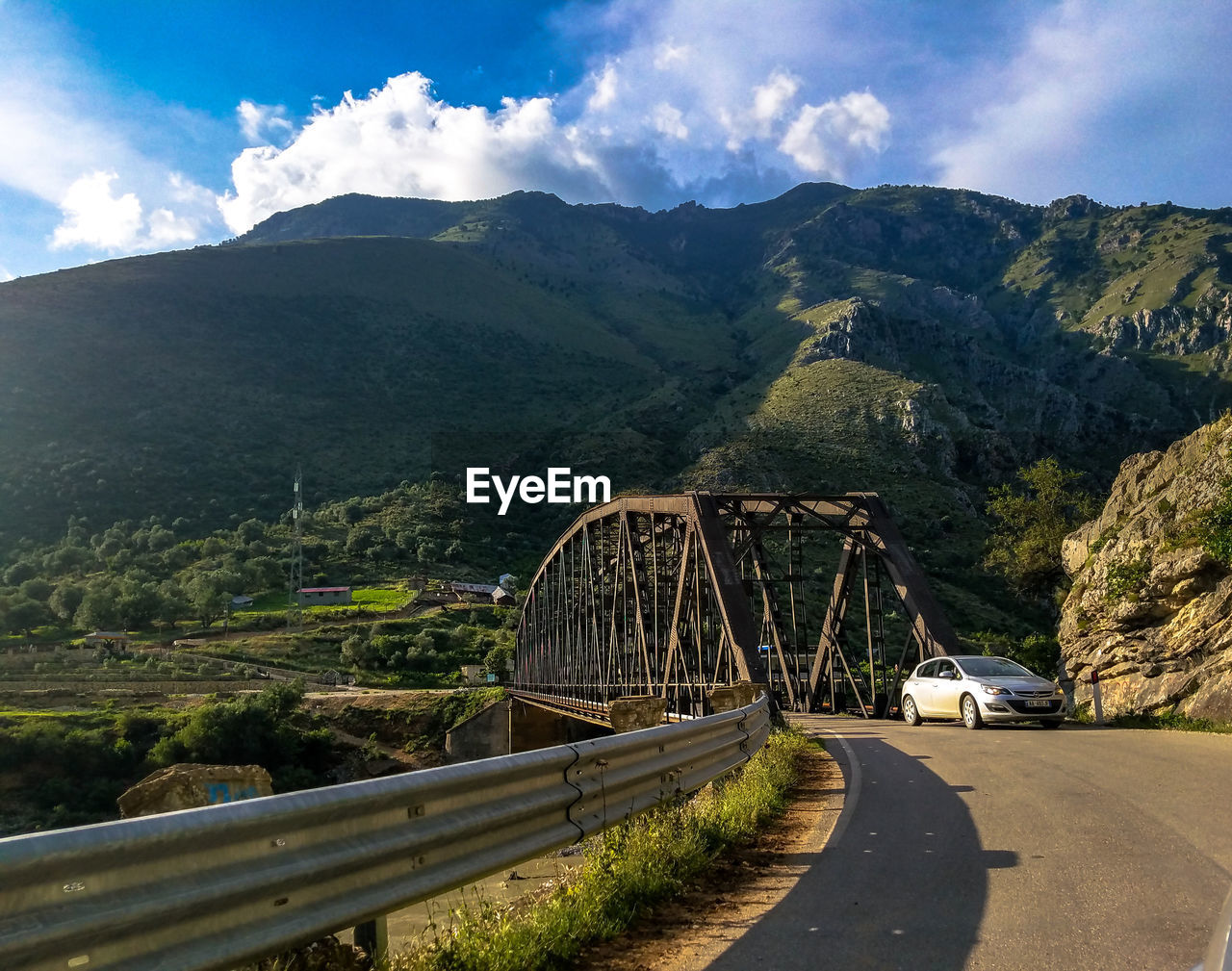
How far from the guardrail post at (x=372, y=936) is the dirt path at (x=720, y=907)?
0.95m

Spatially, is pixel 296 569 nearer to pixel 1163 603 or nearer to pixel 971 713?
pixel 971 713

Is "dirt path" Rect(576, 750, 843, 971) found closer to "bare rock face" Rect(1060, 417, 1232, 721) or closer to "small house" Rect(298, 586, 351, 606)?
"bare rock face" Rect(1060, 417, 1232, 721)

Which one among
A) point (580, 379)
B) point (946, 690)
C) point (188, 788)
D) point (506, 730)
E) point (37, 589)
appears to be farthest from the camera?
point (580, 379)

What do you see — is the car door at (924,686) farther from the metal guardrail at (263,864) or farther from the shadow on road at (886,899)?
the metal guardrail at (263,864)

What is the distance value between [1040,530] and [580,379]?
8211 cm

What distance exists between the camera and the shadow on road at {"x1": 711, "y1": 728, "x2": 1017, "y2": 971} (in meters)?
4.03

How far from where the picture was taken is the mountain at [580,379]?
75375mm

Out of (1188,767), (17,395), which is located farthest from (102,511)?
(1188,767)

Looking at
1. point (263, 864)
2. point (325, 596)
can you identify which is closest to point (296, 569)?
point (325, 596)

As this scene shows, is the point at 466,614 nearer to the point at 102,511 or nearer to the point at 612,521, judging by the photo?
the point at 102,511

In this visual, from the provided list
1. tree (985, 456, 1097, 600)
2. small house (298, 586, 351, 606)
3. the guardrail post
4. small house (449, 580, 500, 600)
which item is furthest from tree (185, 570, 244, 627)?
the guardrail post

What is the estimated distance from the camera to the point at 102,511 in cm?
7400

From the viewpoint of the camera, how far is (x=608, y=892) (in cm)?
482

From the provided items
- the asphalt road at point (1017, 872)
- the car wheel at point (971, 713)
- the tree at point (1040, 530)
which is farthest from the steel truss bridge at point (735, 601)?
the tree at point (1040, 530)
